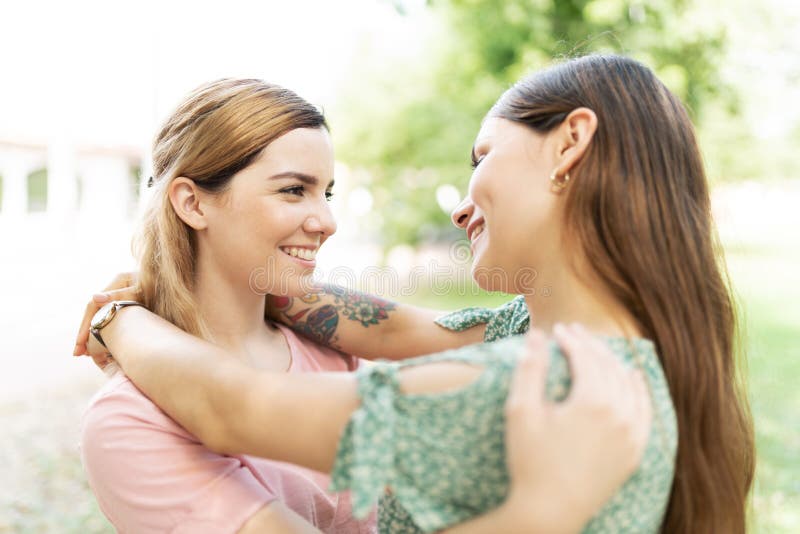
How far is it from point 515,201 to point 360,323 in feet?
2.81

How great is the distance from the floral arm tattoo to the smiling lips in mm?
197

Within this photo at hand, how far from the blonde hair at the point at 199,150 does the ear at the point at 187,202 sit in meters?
0.02

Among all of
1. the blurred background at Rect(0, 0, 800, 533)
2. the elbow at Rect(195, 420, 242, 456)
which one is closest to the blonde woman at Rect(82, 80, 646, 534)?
the elbow at Rect(195, 420, 242, 456)

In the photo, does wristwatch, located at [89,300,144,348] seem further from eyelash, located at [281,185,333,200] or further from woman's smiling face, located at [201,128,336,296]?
eyelash, located at [281,185,333,200]

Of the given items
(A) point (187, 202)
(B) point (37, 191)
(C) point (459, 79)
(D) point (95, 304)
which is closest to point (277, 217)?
(A) point (187, 202)

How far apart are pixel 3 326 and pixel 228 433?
9061 mm

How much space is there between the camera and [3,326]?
9.09 metres

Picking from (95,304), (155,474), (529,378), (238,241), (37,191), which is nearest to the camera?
(529,378)

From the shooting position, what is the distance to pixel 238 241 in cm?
207

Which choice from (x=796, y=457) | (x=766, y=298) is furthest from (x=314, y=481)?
(x=766, y=298)

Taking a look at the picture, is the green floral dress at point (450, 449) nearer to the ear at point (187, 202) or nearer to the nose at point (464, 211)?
the nose at point (464, 211)

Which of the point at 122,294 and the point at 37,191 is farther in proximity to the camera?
the point at 37,191

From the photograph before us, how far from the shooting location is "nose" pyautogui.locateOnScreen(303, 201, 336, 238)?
207cm

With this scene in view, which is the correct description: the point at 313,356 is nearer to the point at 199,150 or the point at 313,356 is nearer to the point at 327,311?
the point at 327,311
